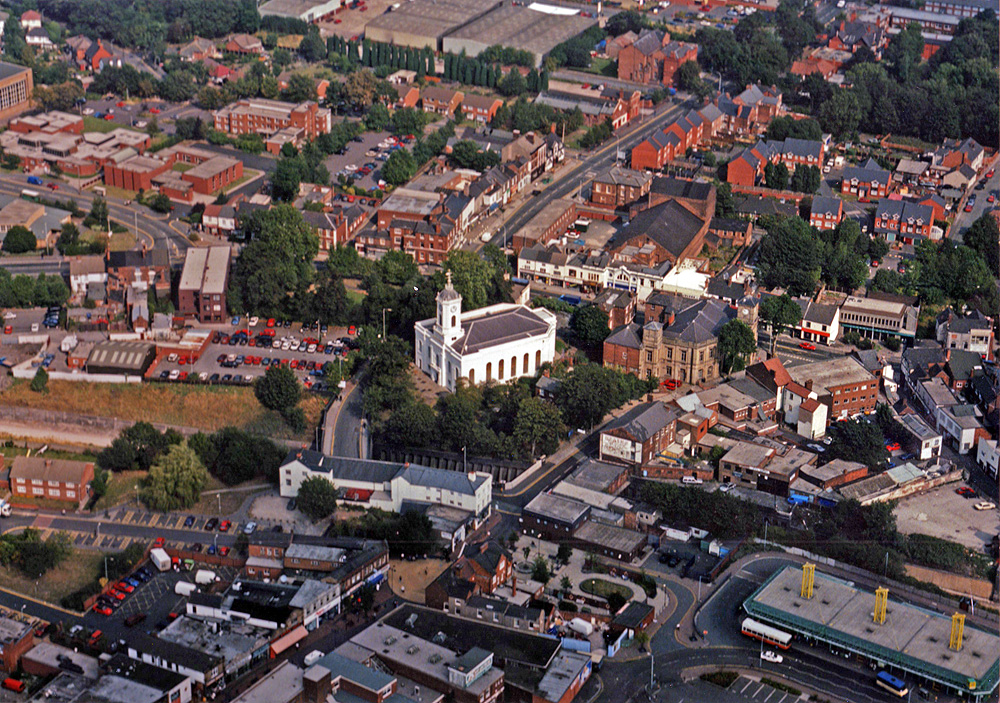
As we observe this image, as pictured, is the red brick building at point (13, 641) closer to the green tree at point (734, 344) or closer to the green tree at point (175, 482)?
the green tree at point (175, 482)

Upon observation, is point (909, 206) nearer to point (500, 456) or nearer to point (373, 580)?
point (500, 456)

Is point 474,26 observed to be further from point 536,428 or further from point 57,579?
point 57,579

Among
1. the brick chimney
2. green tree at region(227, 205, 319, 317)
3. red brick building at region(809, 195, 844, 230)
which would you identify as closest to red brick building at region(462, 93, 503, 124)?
red brick building at region(809, 195, 844, 230)

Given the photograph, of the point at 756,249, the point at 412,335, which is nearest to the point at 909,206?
the point at 756,249

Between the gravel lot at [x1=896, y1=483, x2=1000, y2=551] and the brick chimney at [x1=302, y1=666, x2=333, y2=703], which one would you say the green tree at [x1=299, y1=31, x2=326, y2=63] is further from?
the brick chimney at [x1=302, y1=666, x2=333, y2=703]

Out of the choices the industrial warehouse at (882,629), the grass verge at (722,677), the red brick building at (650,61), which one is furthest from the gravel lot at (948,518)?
the red brick building at (650,61)

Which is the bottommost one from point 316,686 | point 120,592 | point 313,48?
point 120,592

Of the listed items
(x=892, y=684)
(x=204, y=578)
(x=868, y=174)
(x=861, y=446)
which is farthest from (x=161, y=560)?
(x=868, y=174)
